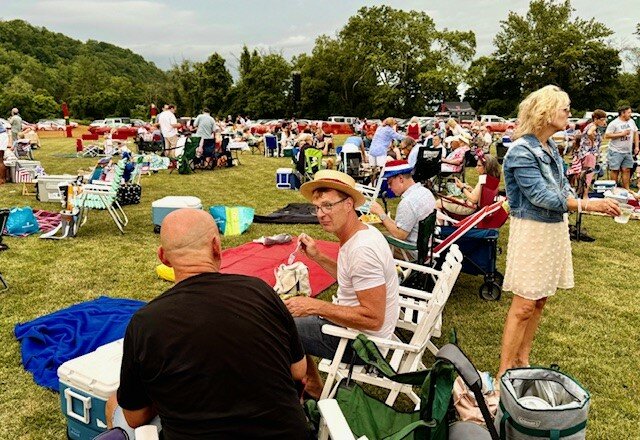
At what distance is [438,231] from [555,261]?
1903 mm

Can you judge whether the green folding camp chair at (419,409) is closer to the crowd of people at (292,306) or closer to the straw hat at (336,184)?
the crowd of people at (292,306)

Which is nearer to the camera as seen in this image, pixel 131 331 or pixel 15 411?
pixel 131 331

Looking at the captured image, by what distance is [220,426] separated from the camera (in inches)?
62.0

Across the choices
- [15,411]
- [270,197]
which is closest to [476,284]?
[15,411]

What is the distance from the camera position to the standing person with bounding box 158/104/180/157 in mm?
13828

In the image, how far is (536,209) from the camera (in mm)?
3059

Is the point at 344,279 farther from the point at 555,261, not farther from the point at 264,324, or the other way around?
the point at 555,261

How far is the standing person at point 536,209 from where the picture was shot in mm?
2938

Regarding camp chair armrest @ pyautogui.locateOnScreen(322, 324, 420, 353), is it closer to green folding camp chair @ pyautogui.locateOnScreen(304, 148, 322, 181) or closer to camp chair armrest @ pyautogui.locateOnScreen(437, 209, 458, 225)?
camp chair armrest @ pyautogui.locateOnScreen(437, 209, 458, 225)

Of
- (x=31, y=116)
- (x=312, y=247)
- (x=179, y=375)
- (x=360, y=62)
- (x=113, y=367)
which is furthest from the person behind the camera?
(x=360, y=62)

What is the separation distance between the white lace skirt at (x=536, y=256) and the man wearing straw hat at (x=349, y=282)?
93 centimetres

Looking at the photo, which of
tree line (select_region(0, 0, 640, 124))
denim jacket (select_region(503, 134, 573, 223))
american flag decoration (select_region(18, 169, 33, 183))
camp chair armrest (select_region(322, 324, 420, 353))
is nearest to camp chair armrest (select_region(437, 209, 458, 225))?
denim jacket (select_region(503, 134, 573, 223))

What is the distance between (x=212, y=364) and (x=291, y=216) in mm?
6756

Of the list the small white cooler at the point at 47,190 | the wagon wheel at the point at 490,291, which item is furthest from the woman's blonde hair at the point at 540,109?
the small white cooler at the point at 47,190
